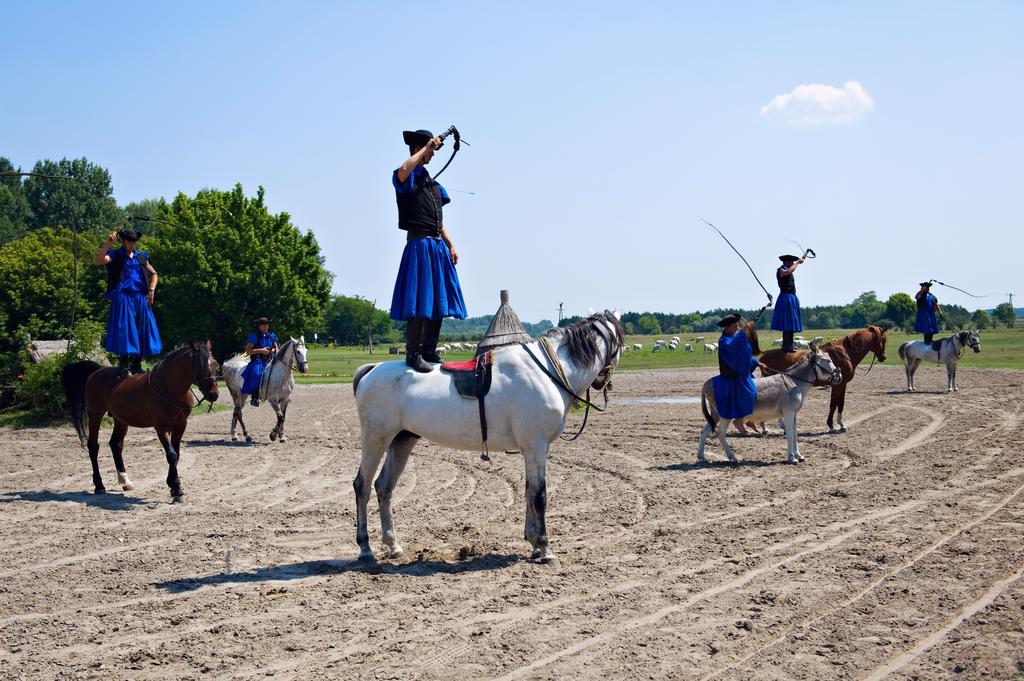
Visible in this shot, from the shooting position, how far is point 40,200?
85438mm

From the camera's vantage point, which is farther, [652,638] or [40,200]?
[40,200]

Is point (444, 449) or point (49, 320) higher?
point (49, 320)

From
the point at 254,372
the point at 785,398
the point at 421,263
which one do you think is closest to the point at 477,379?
the point at 421,263

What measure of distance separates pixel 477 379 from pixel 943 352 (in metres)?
22.4

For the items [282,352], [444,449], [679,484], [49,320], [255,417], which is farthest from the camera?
[49,320]

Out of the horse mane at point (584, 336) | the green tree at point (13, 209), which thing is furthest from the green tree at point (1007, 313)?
the green tree at point (13, 209)

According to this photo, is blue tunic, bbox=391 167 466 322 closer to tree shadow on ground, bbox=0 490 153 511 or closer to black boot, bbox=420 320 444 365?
black boot, bbox=420 320 444 365

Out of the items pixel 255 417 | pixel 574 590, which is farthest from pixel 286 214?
pixel 574 590

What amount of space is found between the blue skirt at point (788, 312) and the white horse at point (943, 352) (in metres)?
8.79

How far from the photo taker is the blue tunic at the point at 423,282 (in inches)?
317

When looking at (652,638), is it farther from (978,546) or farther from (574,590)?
(978,546)

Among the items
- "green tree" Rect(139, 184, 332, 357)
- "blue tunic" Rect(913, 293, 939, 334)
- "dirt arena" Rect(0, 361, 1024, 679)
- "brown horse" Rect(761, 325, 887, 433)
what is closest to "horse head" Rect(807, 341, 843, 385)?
"brown horse" Rect(761, 325, 887, 433)

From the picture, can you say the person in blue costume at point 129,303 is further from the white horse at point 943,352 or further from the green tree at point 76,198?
the green tree at point 76,198

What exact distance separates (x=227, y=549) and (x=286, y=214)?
1486 inches
